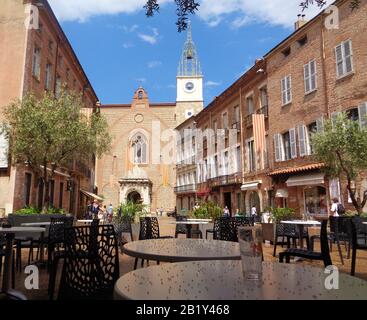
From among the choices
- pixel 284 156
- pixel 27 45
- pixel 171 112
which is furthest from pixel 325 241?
pixel 171 112

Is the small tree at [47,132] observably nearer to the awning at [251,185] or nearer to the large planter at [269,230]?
the large planter at [269,230]

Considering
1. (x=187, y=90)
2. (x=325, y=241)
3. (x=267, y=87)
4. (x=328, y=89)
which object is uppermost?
(x=187, y=90)

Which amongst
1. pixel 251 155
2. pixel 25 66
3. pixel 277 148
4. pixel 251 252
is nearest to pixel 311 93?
pixel 277 148

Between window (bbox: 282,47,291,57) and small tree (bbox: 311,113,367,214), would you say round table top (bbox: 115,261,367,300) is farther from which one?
window (bbox: 282,47,291,57)

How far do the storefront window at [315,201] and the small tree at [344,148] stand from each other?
349 centimetres

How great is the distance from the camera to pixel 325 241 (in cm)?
408

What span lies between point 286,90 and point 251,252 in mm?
17330

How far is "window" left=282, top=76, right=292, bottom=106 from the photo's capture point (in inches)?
691

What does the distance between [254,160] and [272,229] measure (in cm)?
1164

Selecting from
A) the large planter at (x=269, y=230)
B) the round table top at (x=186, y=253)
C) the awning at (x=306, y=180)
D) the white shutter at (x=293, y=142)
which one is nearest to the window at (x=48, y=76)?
the white shutter at (x=293, y=142)

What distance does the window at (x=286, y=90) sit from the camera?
691 inches

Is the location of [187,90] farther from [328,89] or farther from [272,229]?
[272,229]

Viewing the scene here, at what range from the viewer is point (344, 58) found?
1402 cm

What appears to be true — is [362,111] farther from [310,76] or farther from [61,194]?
[61,194]
